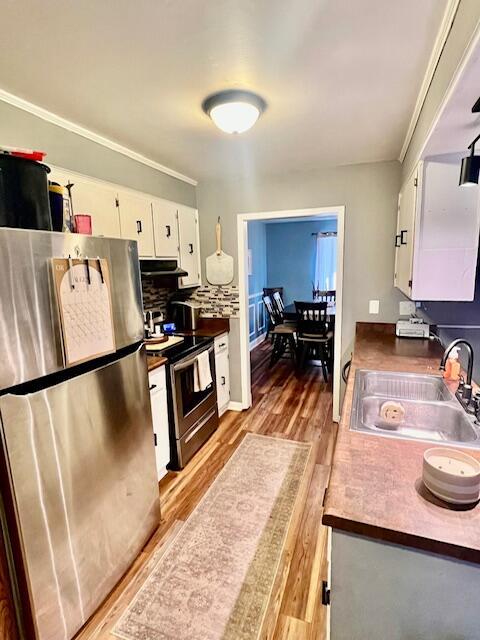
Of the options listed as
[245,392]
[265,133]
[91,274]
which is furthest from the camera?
[245,392]

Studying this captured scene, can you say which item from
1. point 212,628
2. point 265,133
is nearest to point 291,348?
point 265,133

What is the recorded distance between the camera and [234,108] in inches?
67.7

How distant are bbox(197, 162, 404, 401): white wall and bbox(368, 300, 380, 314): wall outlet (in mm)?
31

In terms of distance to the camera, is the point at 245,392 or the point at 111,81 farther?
the point at 245,392

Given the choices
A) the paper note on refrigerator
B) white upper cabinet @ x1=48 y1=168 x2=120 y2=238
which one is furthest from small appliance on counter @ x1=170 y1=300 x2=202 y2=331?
the paper note on refrigerator

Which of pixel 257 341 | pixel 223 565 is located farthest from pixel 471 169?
pixel 257 341

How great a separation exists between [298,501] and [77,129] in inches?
108

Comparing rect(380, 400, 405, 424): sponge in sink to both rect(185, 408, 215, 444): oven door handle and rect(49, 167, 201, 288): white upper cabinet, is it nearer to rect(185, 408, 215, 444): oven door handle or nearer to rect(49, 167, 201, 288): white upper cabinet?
rect(185, 408, 215, 444): oven door handle

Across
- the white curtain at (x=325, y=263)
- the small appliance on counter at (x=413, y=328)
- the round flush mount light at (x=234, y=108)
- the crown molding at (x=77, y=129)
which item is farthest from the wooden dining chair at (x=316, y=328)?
the round flush mount light at (x=234, y=108)

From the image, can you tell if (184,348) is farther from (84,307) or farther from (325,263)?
(325,263)

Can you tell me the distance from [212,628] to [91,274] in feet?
5.29

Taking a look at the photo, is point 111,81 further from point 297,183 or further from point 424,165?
point 297,183

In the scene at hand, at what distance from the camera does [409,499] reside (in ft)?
3.04

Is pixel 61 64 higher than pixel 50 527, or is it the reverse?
pixel 61 64
